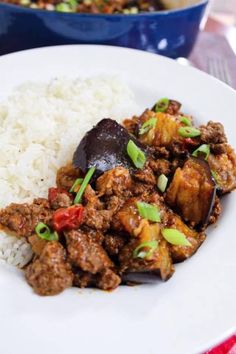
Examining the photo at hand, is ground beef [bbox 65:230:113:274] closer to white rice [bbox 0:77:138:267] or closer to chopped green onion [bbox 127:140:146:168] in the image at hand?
white rice [bbox 0:77:138:267]

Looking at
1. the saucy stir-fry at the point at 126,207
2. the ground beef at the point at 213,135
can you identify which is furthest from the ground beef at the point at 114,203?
the ground beef at the point at 213,135

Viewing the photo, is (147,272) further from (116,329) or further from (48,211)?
(48,211)

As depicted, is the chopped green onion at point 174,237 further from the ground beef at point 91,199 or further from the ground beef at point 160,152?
the ground beef at point 160,152

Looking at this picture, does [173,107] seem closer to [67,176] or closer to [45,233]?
[67,176]

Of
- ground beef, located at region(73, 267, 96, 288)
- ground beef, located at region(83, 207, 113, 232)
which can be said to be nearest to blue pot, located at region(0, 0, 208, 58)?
ground beef, located at region(83, 207, 113, 232)

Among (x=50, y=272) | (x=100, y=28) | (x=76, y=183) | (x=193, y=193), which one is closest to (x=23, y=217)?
(x=76, y=183)

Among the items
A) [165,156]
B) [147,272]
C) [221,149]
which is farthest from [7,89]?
[147,272]

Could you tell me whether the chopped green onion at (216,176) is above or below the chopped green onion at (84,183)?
above
